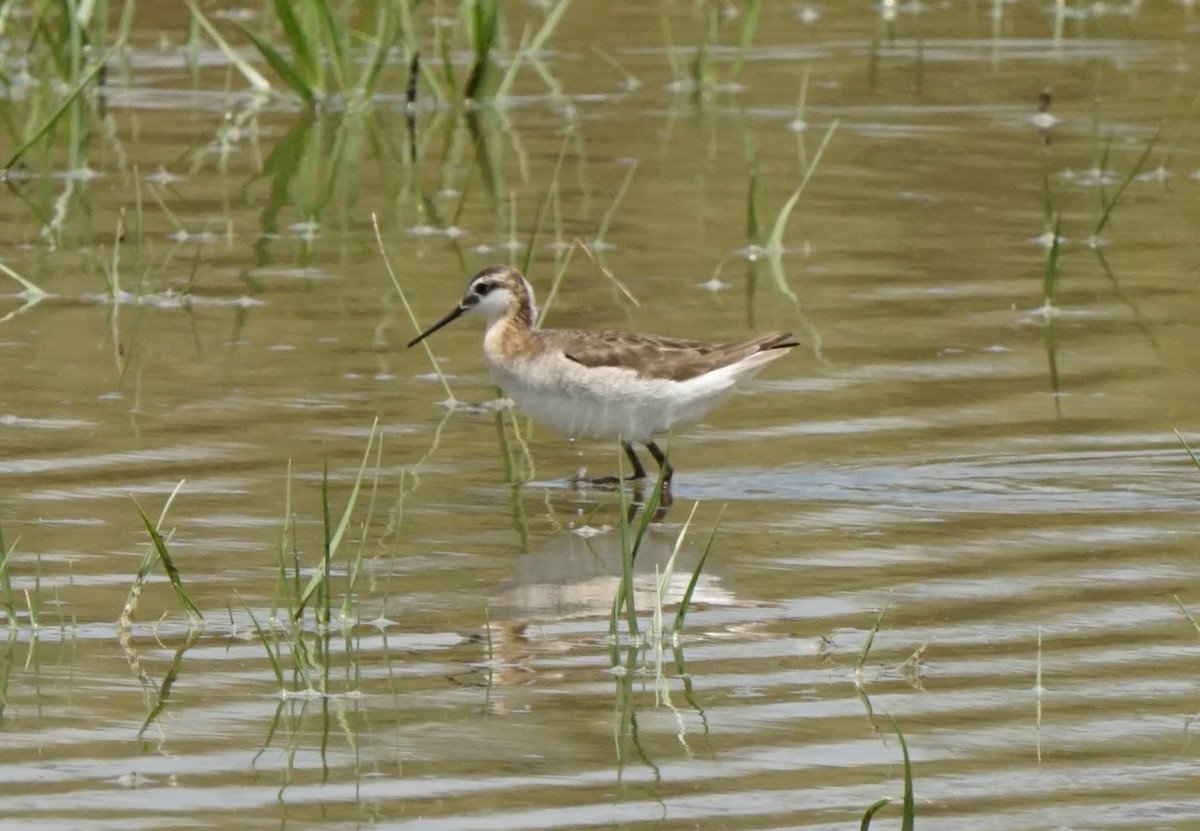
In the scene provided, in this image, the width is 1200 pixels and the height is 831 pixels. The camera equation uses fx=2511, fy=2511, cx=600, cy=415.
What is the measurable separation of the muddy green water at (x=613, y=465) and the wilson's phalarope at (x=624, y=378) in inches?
8.6

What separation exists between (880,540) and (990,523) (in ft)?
1.26

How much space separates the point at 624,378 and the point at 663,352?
18cm

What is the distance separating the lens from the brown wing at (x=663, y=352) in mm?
8344

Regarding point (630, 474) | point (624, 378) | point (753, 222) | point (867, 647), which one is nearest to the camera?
point (867, 647)

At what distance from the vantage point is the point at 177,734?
18.2 feet

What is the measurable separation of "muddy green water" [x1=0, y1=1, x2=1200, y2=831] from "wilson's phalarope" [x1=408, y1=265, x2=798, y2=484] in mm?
218

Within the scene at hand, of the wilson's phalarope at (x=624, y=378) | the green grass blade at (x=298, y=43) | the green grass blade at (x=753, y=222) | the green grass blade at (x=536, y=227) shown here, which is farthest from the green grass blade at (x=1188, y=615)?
the green grass blade at (x=298, y=43)

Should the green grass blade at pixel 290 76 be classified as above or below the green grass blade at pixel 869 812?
below

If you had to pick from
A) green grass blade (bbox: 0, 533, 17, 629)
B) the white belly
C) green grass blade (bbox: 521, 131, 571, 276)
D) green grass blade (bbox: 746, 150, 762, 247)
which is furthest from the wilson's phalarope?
green grass blade (bbox: 746, 150, 762, 247)

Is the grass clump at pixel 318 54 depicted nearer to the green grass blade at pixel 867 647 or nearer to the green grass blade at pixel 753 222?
the green grass blade at pixel 753 222

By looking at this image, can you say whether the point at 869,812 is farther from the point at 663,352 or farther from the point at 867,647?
the point at 663,352

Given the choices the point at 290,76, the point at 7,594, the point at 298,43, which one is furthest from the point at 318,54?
the point at 7,594

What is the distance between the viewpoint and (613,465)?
880 cm

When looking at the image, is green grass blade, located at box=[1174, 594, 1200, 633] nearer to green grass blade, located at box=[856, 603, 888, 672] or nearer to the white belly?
green grass blade, located at box=[856, 603, 888, 672]
